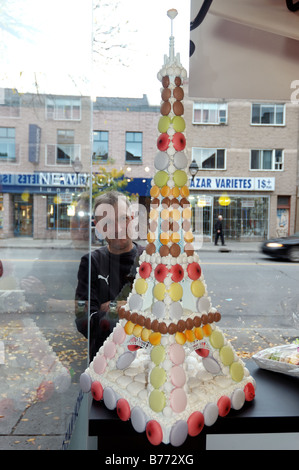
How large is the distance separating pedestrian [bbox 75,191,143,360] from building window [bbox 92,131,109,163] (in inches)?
34.4

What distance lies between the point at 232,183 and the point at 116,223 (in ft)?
13.8

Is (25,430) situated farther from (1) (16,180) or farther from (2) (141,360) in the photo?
(1) (16,180)

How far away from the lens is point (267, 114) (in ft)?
13.9

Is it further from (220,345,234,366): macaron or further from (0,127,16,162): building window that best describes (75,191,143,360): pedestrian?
(0,127,16,162): building window

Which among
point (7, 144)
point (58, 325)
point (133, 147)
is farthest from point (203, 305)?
point (58, 325)

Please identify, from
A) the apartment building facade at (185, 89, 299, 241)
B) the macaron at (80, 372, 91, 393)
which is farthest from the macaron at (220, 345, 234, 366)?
the apartment building facade at (185, 89, 299, 241)

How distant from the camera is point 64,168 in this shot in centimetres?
271

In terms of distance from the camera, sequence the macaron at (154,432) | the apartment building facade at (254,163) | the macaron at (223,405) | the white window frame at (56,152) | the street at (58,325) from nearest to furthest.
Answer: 1. the macaron at (154,432)
2. the macaron at (223,405)
3. the street at (58,325)
4. the white window frame at (56,152)
5. the apartment building facade at (254,163)

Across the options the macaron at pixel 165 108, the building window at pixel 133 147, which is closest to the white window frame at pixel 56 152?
the building window at pixel 133 147

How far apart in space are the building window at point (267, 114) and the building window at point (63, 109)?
8.44 ft

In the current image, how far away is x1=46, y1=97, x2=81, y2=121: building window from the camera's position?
2.49 m

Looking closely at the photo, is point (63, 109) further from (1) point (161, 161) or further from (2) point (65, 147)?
(1) point (161, 161)

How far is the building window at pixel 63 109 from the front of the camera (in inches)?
98.0

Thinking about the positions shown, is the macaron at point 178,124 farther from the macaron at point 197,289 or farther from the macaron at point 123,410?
the macaron at point 123,410
